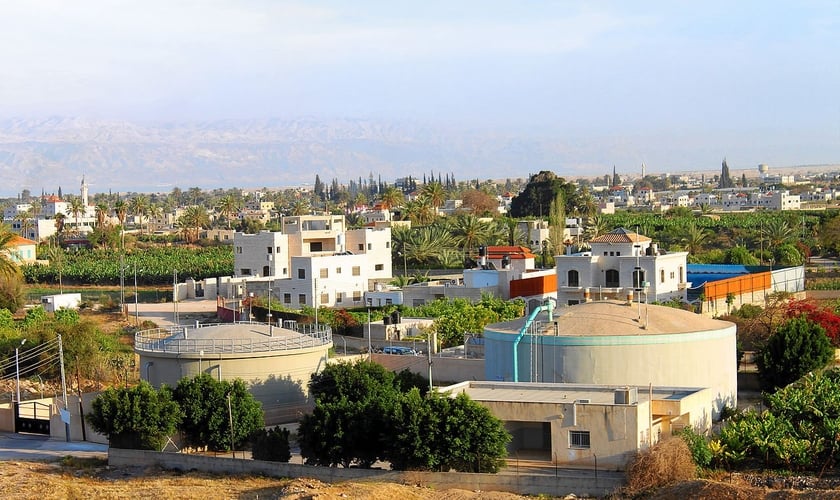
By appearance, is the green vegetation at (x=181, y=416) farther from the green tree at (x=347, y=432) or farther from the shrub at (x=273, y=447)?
the green tree at (x=347, y=432)

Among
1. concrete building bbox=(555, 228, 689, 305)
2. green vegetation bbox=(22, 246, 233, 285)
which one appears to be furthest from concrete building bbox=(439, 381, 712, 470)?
green vegetation bbox=(22, 246, 233, 285)

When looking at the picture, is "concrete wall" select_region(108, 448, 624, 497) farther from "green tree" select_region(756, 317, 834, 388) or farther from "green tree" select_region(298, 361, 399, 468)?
"green tree" select_region(756, 317, 834, 388)

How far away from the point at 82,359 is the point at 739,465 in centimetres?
3124

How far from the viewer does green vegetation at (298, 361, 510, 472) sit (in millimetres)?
32969

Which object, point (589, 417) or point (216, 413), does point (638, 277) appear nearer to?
point (216, 413)

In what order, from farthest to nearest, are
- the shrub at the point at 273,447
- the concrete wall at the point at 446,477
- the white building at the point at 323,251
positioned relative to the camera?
the white building at the point at 323,251 < the shrub at the point at 273,447 < the concrete wall at the point at 446,477

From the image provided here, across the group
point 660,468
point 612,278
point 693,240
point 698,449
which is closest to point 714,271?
point 612,278

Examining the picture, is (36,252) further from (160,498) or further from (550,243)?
(160,498)

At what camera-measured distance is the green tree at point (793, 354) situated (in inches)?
1789

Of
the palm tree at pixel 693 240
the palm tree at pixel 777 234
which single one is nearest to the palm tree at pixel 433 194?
the palm tree at pixel 693 240

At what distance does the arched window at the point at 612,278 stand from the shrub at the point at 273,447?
31944 mm

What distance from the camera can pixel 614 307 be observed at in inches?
1666

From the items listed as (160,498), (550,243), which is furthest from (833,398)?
(550,243)

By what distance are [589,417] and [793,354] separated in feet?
50.5
